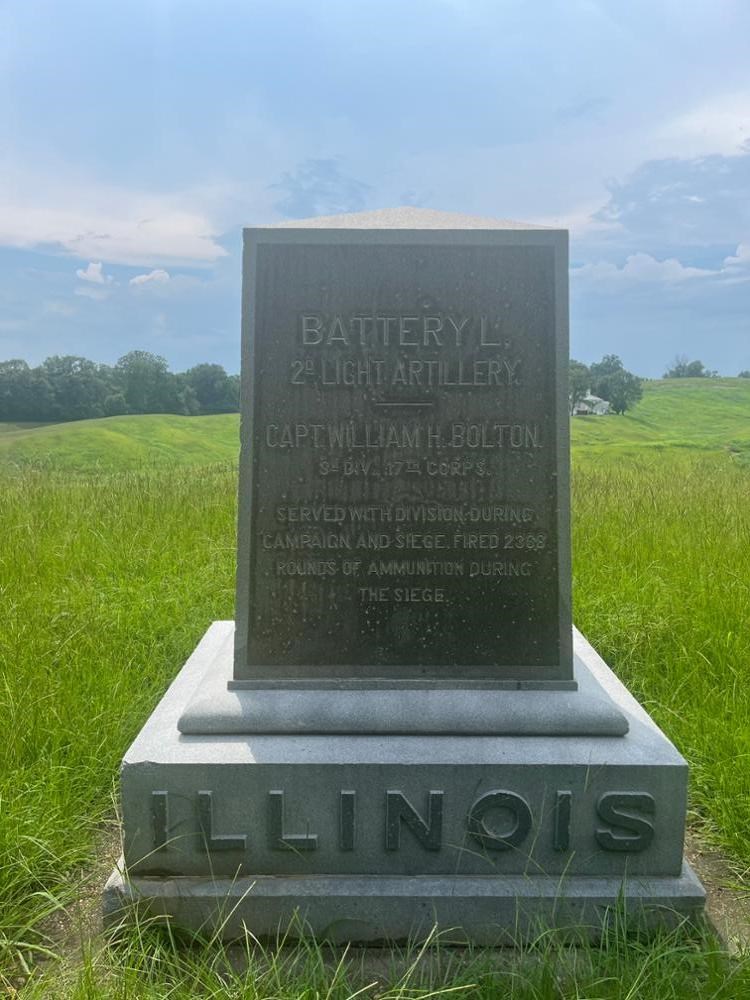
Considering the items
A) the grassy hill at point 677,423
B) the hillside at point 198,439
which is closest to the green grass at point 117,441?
the hillside at point 198,439

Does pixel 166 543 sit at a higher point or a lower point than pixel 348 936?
higher

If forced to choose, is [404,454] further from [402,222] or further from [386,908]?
[386,908]

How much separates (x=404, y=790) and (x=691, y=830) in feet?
4.19

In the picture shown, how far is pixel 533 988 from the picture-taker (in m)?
2.01

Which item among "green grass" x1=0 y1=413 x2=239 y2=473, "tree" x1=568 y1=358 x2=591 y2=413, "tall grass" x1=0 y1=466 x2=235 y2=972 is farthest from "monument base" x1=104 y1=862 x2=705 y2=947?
"tree" x1=568 y1=358 x2=591 y2=413

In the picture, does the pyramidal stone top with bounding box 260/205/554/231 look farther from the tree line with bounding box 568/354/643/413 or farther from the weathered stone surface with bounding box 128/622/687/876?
the tree line with bounding box 568/354/643/413

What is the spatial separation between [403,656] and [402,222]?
150 cm

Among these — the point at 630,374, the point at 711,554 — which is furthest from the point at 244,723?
the point at 630,374

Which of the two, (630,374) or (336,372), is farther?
(630,374)

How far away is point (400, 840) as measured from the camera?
245 cm

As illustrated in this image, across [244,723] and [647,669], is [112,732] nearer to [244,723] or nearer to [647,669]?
[244,723]

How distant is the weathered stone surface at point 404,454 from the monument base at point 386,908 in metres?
0.68

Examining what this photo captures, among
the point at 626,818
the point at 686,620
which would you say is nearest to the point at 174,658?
the point at 626,818

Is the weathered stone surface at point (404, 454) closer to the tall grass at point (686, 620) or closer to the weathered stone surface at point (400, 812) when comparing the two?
the weathered stone surface at point (400, 812)
